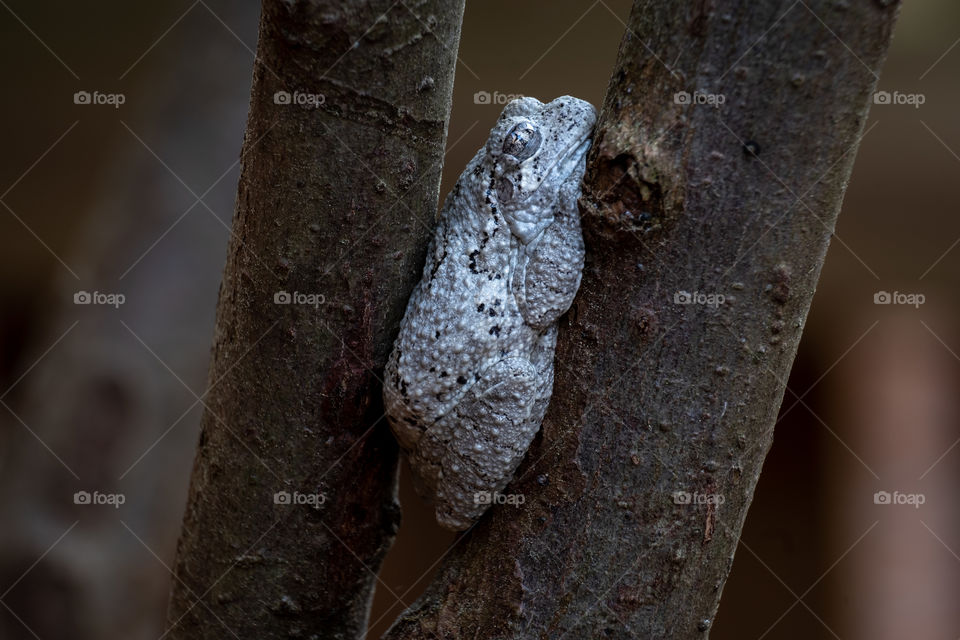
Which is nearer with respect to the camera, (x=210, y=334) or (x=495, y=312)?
(x=495, y=312)

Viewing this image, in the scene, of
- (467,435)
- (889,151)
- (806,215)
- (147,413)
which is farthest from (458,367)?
(889,151)

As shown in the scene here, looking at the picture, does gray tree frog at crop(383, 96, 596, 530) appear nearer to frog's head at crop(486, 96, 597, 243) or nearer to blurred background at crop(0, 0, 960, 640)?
frog's head at crop(486, 96, 597, 243)

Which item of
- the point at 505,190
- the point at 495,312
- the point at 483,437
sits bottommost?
the point at 483,437

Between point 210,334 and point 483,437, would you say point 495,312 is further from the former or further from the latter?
point 210,334

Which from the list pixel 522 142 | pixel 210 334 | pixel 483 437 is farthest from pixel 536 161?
pixel 210 334

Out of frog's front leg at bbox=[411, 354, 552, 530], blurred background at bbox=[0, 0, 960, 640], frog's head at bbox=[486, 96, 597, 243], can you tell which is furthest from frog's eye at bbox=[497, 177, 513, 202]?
blurred background at bbox=[0, 0, 960, 640]

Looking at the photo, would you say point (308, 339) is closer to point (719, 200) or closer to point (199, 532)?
point (199, 532)
